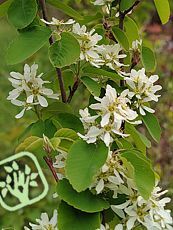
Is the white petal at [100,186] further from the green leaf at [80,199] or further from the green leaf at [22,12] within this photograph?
the green leaf at [22,12]

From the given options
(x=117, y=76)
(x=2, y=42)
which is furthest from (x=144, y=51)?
(x=2, y=42)

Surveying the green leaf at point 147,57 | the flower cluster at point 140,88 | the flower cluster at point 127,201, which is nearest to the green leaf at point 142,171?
the flower cluster at point 127,201

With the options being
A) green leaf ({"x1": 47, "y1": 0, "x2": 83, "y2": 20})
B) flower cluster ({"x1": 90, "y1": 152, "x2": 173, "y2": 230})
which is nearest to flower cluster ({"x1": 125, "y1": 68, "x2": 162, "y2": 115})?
flower cluster ({"x1": 90, "y1": 152, "x2": 173, "y2": 230})

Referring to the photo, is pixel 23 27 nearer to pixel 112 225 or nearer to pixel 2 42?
pixel 112 225

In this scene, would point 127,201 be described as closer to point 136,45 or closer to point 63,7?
point 136,45

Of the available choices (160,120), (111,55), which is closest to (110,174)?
(111,55)

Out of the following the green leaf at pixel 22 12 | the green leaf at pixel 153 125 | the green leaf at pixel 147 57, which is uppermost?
the green leaf at pixel 22 12
